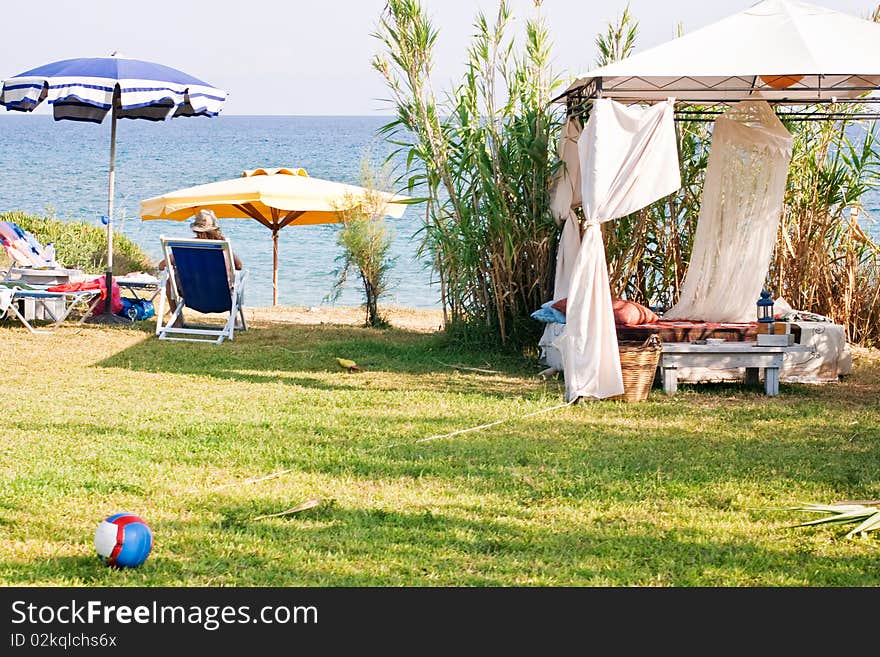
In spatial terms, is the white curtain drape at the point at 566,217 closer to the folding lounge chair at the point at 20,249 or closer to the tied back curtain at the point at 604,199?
the tied back curtain at the point at 604,199

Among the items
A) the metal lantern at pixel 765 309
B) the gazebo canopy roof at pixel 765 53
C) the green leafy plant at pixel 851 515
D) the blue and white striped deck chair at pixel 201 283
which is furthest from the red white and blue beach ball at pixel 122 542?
the blue and white striped deck chair at pixel 201 283

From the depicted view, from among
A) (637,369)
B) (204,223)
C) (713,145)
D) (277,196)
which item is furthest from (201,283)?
(713,145)

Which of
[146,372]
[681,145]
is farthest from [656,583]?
[681,145]

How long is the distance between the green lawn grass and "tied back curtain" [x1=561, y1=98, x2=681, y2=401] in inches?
9.9

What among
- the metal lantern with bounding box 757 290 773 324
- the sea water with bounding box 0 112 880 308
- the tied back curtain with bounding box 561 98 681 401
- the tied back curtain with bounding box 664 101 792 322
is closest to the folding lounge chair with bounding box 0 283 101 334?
the sea water with bounding box 0 112 880 308

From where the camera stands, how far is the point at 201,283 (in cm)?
927

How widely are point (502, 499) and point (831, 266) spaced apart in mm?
5601

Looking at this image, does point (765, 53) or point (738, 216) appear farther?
point (738, 216)

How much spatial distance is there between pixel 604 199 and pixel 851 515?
10.1ft

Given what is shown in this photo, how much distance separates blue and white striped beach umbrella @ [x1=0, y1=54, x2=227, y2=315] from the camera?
31.3 ft

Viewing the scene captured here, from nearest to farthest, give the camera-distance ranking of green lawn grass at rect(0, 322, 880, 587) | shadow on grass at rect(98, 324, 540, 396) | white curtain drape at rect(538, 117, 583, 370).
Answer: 1. green lawn grass at rect(0, 322, 880, 587)
2. shadow on grass at rect(98, 324, 540, 396)
3. white curtain drape at rect(538, 117, 583, 370)

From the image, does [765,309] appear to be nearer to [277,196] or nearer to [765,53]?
[765,53]

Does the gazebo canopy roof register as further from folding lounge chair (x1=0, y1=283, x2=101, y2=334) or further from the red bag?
the red bag

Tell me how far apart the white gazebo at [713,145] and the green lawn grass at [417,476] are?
26.2 inches
